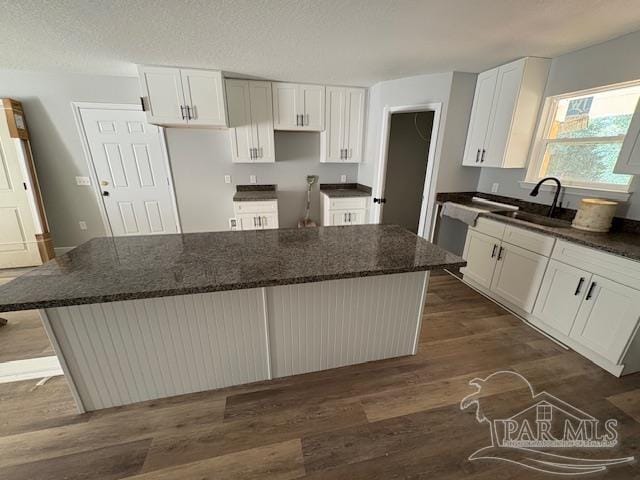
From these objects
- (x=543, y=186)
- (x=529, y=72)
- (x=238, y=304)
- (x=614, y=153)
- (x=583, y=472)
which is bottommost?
(x=583, y=472)

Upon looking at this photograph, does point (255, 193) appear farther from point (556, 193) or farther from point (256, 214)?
point (556, 193)

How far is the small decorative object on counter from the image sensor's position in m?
1.97

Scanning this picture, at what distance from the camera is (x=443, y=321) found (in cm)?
234

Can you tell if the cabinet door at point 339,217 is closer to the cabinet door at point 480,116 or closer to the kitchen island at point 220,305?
the cabinet door at point 480,116

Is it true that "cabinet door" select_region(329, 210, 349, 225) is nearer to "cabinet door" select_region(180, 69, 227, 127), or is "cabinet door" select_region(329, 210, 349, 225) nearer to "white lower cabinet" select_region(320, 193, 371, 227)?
"white lower cabinet" select_region(320, 193, 371, 227)

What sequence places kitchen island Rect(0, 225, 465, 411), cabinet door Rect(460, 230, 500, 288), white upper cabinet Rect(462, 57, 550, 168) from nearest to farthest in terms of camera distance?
1. kitchen island Rect(0, 225, 465, 411)
2. white upper cabinet Rect(462, 57, 550, 168)
3. cabinet door Rect(460, 230, 500, 288)

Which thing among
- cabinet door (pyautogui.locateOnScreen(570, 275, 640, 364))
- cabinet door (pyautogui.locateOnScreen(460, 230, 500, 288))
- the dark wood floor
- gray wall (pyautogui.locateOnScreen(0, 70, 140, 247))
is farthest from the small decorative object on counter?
gray wall (pyautogui.locateOnScreen(0, 70, 140, 247))

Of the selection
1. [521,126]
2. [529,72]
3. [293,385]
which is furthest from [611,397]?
[529,72]

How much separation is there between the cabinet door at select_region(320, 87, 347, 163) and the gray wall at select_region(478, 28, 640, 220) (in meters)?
2.25

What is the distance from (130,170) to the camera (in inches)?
135

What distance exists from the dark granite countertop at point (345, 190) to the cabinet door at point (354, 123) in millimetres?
449

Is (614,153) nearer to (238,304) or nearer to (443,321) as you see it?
(443,321)

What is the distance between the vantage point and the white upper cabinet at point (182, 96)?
2.75 metres

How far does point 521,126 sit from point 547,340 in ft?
6.78
